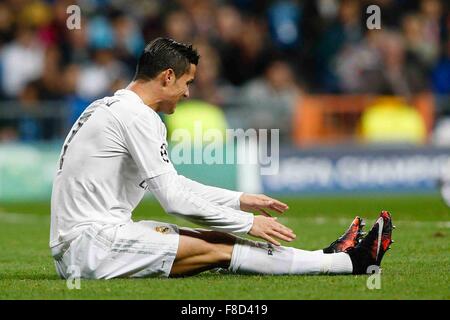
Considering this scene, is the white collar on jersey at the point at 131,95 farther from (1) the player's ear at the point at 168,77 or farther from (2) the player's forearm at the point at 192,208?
(2) the player's forearm at the point at 192,208

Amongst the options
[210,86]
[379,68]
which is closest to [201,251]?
[210,86]

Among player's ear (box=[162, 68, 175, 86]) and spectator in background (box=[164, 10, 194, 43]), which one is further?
spectator in background (box=[164, 10, 194, 43])

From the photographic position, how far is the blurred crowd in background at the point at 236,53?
18453 mm

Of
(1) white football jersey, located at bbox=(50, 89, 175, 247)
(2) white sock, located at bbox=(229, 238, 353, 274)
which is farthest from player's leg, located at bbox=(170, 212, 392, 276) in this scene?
(1) white football jersey, located at bbox=(50, 89, 175, 247)

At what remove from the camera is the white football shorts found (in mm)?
7770

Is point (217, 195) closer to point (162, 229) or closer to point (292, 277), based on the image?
point (162, 229)

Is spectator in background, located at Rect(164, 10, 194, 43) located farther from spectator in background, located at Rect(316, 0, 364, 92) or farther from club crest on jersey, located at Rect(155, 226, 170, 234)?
club crest on jersey, located at Rect(155, 226, 170, 234)

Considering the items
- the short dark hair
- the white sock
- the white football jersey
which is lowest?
the white sock

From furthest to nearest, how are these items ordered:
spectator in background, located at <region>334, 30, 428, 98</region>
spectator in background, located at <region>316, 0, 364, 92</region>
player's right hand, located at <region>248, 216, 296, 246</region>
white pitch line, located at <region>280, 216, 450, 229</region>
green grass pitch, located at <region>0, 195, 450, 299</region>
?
spectator in background, located at <region>316, 0, 364, 92</region>, spectator in background, located at <region>334, 30, 428, 98</region>, white pitch line, located at <region>280, 216, 450, 229</region>, player's right hand, located at <region>248, 216, 296, 246</region>, green grass pitch, located at <region>0, 195, 450, 299</region>

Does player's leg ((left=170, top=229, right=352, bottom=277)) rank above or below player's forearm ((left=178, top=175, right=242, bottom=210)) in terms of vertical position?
below

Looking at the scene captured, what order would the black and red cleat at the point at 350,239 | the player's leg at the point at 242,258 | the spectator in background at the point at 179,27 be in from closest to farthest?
the player's leg at the point at 242,258, the black and red cleat at the point at 350,239, the spectator in background at the point at 179,27

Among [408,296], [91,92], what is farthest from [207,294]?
[91,92]

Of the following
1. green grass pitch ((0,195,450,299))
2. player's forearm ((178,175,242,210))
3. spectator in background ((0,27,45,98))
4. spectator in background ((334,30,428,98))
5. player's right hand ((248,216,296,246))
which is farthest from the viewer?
spectator in background ((0,27,45,98))

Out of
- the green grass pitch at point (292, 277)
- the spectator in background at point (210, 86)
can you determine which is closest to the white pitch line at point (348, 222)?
the green grass pitch at point (292, 277)
